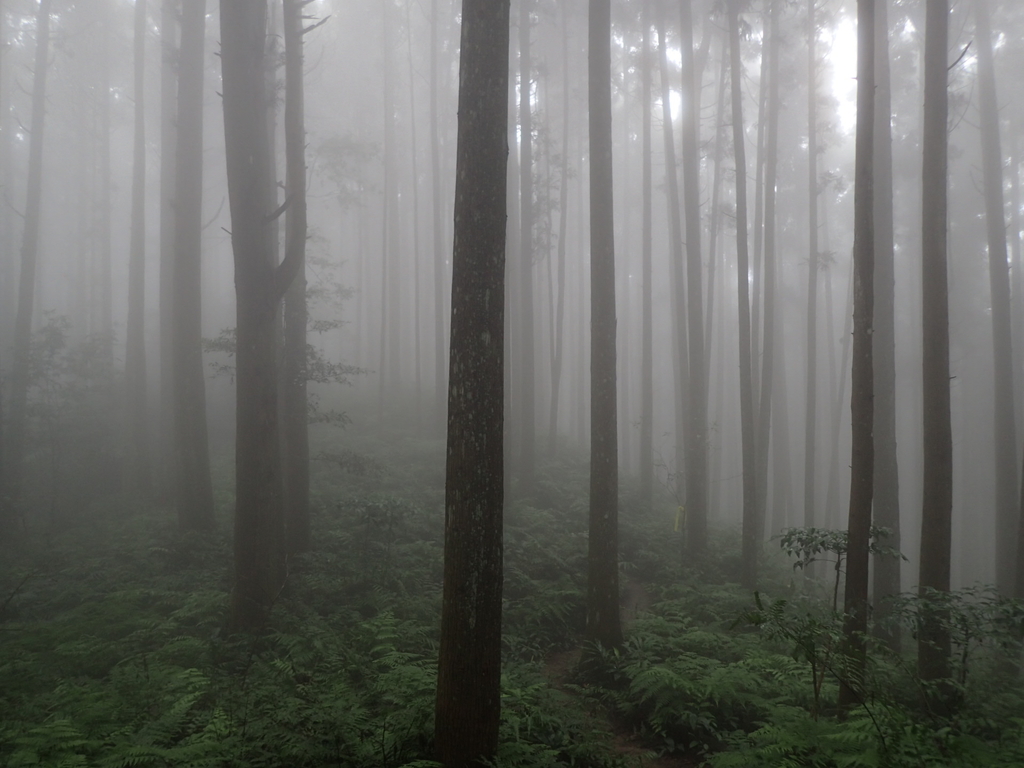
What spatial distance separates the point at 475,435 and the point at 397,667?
9.78 feet

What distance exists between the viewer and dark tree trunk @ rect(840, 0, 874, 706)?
5598 mm

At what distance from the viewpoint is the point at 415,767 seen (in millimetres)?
3936

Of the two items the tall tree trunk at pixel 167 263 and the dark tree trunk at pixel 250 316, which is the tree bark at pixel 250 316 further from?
the tall tree trunk at pixel 167 263

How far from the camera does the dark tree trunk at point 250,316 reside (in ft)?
26.4

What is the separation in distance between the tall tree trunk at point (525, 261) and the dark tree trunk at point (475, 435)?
39.6 feet

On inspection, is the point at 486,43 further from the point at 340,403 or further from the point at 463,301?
the point at 340,403

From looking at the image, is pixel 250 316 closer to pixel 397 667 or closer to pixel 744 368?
pixel 397 667

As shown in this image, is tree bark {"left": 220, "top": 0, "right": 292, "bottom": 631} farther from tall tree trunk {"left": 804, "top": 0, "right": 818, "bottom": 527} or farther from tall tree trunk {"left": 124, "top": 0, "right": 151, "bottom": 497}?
tall tree trunk {"left": 804, "top": 0, "right": 818, "bottom": 527}

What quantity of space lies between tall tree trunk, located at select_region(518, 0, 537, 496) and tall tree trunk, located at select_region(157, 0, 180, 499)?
30.8 ft

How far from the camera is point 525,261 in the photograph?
56.9ft

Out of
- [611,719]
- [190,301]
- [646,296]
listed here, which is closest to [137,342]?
[190,301]

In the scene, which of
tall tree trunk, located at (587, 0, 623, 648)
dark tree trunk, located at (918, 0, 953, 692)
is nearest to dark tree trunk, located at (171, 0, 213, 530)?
tall tree trunk, located at (587, 0, 623, 648)

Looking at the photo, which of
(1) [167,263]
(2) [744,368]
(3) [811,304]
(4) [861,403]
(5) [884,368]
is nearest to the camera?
(4) [861,403]

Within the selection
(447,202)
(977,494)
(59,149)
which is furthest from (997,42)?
(59,149)
